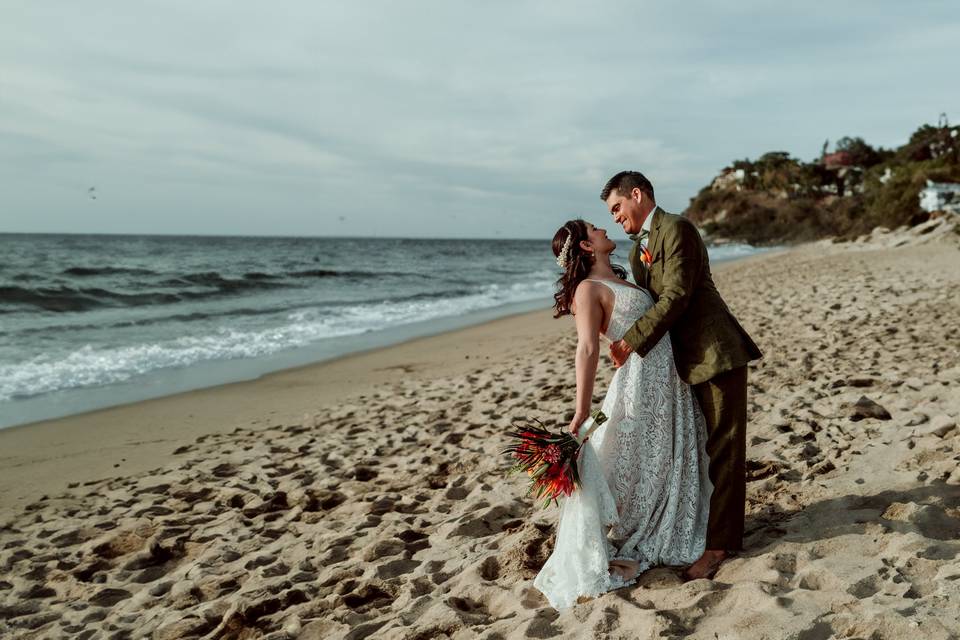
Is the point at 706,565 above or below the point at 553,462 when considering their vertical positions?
below

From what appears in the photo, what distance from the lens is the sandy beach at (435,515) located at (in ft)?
9.36

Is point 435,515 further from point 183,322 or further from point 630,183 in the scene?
point 183,322

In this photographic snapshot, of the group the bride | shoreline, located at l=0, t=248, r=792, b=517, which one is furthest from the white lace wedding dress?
shoreline, located at l=0, t=248, r=792, b=517

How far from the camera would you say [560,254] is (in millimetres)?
3285

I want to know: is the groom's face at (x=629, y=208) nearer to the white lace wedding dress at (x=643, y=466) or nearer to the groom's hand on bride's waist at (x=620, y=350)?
the white lace wedding dress at (x=643, y=466)

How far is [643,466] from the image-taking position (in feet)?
10.6

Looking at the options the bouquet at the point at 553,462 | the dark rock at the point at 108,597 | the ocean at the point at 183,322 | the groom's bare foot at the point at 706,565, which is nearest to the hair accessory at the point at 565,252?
the bouquet at the point at 553,462

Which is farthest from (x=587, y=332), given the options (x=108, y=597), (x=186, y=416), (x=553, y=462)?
(x=186, y=416)

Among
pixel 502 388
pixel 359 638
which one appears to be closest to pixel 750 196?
pixel 502 388

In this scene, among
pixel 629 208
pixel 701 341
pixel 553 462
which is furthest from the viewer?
pixel 629 208

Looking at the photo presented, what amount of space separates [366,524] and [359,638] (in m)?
1.37

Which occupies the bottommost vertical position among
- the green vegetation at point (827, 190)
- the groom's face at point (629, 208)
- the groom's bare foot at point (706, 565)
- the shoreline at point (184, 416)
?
the shoreline at point (184, 416)

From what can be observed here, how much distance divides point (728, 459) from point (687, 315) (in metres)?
0.72

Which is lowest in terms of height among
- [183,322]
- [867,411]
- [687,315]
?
[183,322]
